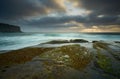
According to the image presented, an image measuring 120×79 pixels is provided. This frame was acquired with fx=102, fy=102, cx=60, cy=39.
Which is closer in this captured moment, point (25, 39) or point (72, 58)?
point (72, 58)

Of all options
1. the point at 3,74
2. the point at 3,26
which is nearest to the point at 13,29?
the point at 3,26

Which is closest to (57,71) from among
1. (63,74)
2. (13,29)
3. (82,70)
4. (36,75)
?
(63,74)

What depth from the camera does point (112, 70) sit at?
512 centimetres

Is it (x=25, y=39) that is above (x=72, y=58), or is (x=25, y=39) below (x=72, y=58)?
above

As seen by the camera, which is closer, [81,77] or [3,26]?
[81,77]

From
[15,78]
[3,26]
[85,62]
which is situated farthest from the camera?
[3,26]

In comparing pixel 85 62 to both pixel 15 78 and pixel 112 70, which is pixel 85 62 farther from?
pixel 15 78

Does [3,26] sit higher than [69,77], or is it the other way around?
[3,26]

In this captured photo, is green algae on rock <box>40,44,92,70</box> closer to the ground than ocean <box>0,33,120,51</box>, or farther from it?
closer to the ground

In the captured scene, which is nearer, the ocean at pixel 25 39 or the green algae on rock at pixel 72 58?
the green algae on rock at pixel 72 58

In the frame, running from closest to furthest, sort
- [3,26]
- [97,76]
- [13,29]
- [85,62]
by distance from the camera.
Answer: [97,76], [85,62], [3,26], [13,29]

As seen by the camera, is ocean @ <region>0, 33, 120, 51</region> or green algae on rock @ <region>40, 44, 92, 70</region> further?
ocean @ <region>0, 33, 120, 51</region>

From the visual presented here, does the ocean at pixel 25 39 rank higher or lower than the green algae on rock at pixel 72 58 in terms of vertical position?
higher

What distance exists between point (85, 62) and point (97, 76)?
1.74 meters
